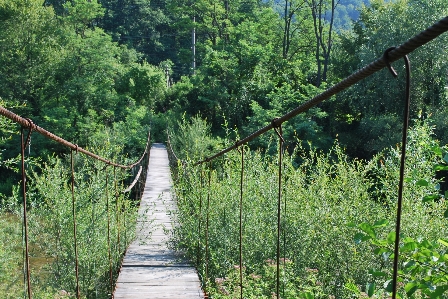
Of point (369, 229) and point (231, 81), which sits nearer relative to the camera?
point (369, 229)

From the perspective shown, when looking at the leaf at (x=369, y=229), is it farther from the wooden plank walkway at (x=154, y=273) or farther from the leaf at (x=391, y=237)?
the wooden plank walkway at (x=154, y=273)

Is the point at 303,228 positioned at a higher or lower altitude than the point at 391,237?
lower

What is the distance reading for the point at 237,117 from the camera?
17875 millimetres

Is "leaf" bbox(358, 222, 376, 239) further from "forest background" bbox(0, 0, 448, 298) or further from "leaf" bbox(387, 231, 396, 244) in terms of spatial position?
"forest background" bbox(0, 0, 448, 298)

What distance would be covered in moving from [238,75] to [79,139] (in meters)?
6.26

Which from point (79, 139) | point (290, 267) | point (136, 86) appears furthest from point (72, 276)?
point (136, 86)

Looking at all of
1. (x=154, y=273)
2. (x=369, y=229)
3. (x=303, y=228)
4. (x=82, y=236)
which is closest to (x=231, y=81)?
(x=82, y=236)

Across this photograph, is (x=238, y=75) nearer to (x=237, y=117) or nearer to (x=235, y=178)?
(x=237, y=117)

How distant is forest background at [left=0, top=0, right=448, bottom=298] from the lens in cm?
1507

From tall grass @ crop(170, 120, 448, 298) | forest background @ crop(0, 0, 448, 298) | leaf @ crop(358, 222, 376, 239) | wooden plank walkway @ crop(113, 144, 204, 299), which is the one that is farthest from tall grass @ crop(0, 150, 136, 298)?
forest background @ crop(0, 0, 448, 298)

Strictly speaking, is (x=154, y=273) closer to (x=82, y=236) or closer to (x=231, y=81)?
(x=82, y=236)

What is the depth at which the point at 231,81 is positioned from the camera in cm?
1800

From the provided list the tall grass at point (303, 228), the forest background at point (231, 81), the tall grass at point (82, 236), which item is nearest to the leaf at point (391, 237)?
the tall grass at point (303, 228)

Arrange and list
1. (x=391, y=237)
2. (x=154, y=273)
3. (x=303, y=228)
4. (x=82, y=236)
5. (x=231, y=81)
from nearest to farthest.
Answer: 1. (x=391, y=237)
2. (x=303, y=228)
3. (x=154, y=273)
4. (x=82, y=236)
5. (x=231, y=81)
